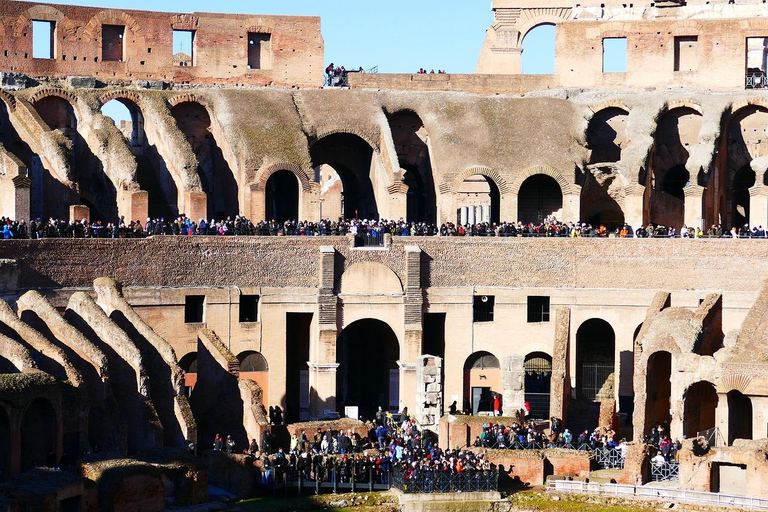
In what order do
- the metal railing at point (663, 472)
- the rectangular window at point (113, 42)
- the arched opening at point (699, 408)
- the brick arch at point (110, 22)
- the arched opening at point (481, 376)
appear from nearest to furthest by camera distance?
1. the metal railing at point (663, 472)
2. the arched opening at point (699, 408)
3. the arched opening at point (481, 376)
4. the brick arch at point (110, 22)
5. the rectangular window at point (113, 42)

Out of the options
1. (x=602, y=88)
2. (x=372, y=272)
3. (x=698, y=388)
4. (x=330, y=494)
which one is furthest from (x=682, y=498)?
(x=602, y=88)

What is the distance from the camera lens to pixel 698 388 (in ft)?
161

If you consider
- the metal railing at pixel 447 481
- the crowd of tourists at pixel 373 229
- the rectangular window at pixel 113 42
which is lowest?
the metal railing at pixel 447 481

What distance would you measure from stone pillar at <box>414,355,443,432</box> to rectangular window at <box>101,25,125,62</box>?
59.4 feet

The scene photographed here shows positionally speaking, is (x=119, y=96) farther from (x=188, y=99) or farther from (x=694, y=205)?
(x=694, y=205)

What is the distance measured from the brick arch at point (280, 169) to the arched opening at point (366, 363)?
5329 millimetres

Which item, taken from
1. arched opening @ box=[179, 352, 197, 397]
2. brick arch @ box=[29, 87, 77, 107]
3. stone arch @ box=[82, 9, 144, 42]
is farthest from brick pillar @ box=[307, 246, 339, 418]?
stone arch @ box=[82, 9, 144, 42]

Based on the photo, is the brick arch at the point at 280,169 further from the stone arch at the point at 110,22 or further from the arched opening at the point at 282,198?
the stone arch at the point at 110,22

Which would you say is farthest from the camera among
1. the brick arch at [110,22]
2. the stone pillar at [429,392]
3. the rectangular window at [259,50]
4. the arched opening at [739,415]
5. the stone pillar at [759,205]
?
the rectangular window at [259,50]

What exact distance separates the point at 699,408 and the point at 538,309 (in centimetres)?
850

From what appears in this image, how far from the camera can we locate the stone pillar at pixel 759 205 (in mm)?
59094

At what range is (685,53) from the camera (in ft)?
211

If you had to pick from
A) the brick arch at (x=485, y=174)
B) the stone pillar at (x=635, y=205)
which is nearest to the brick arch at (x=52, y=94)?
the brick arch at (x=485, y=174)

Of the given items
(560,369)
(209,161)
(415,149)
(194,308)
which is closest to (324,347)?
(194,308)
